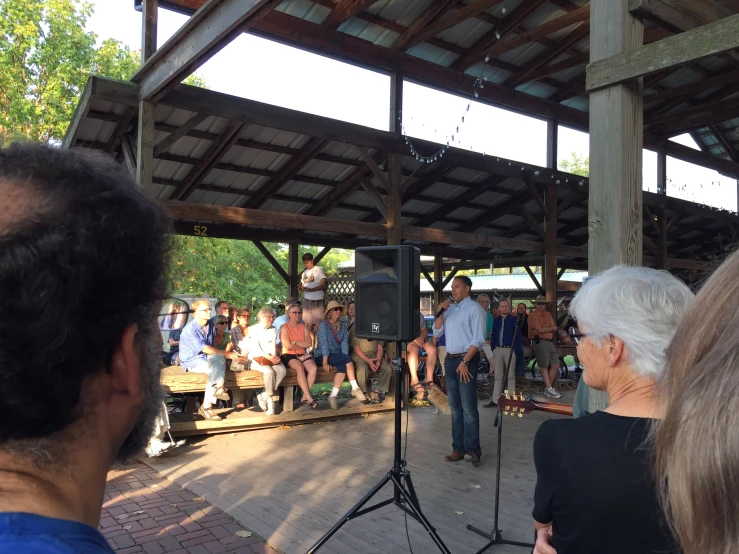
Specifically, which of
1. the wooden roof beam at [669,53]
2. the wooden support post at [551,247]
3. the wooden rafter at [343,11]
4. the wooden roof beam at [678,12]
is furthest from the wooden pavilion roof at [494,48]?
the wooden roof beam at [669,53]

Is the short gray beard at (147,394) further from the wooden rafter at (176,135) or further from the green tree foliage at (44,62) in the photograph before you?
the green tree foliage at (44,62)

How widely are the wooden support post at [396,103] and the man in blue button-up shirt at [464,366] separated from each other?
4.14 meters

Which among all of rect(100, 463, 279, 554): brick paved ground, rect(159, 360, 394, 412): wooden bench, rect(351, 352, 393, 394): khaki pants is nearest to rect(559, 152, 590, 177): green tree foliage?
rect(351, 352, 393, 394): khaki pants

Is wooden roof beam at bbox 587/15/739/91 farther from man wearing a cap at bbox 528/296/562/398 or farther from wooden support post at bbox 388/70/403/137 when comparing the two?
man wearing a cap at bbox 528/296/562/398

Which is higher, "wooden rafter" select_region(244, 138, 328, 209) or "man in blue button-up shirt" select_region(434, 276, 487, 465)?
"wooden rafter" select_region(244, 138, 328, 209)

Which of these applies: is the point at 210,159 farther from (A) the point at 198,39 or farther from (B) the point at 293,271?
(B) the point at 293,271

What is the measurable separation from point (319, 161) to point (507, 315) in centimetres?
406

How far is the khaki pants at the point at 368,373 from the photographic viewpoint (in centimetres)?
781

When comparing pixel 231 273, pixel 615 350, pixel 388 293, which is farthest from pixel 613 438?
pixel 231 273

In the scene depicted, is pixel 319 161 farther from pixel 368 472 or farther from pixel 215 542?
pixel 215 542

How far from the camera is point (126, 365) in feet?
2.38

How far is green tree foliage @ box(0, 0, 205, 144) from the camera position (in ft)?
46.2

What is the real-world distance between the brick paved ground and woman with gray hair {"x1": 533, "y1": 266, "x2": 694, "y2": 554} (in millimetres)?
2645

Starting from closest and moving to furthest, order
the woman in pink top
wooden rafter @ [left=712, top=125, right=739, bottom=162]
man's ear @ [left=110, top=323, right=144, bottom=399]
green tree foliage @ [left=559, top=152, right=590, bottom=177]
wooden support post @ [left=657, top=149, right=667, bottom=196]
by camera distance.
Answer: man's ear @ [left=110, top=323, right=144, bottom=399], the woman in pink top, wooden support post @ [left=657, top=149, right=667, bottom=196], wooden rafter @ [left=712, top=125, right=739, bottom=162], green tree foliage @ [left=559, top=152, right=590, bottom=177]
